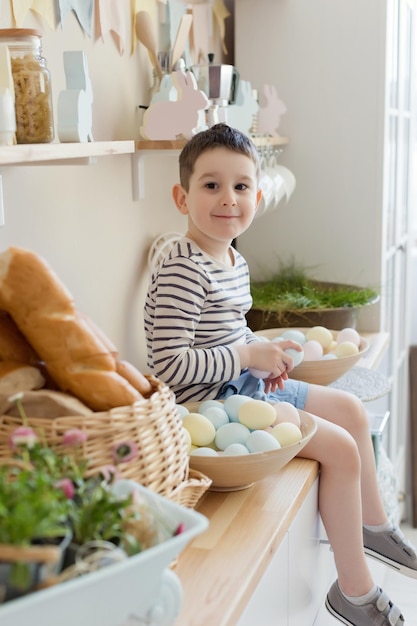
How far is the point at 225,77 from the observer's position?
6.48 feet

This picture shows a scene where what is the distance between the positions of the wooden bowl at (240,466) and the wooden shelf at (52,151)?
47cm

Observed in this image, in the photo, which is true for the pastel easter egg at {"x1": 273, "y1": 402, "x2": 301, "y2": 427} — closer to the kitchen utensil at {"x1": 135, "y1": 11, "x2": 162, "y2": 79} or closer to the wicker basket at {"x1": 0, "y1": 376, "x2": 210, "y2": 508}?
the wicker basket at {"x1": 0, "y1": 376, "x2": 210, "y2": 508}

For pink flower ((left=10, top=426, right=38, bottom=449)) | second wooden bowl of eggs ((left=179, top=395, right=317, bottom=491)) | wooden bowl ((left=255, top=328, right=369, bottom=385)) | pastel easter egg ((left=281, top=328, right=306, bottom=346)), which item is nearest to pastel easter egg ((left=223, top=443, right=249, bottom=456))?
second wooden bowl of eggs ((left=179, top=395, right=317, bottom=491))

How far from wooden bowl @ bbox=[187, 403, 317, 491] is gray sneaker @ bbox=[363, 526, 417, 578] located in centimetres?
52

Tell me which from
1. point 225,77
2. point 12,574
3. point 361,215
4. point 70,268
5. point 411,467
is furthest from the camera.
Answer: point 411,467

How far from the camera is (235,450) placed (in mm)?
1249

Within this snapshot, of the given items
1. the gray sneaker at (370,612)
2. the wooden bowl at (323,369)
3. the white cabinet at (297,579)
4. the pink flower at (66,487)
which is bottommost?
the gray sneaker at (370,612)

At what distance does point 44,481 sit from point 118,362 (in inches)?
11.6

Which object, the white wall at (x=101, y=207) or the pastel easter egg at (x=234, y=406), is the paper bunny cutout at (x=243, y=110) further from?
the pastel easter egg at (x=234, y=406)

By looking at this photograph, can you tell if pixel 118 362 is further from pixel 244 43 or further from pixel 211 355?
pixel 244 43

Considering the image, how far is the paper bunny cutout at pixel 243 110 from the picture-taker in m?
A: 2.05

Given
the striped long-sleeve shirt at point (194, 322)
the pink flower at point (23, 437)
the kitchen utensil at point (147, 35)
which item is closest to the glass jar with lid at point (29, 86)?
the striped long-sleeve shirt at point (194, 322)

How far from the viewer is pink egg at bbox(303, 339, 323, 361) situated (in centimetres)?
186

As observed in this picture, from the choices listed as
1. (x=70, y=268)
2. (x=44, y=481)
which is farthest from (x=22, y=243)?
(x=44, y=481)
